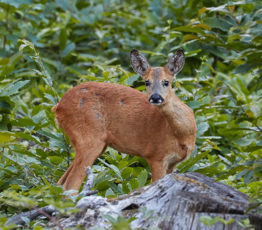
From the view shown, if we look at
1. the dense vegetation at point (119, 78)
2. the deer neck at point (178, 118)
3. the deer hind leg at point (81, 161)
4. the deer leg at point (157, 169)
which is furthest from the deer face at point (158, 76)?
the deer hind leg at point (81, 161)

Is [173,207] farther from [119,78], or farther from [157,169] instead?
[119,78]

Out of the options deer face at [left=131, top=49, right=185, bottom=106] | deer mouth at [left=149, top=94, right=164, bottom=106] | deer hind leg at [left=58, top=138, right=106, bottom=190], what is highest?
deer face at [left=131, top=49, right=185, bottom=106]

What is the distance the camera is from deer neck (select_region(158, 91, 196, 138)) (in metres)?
6.71

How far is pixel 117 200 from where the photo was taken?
4852 millimetres

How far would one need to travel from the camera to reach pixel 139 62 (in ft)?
23.6

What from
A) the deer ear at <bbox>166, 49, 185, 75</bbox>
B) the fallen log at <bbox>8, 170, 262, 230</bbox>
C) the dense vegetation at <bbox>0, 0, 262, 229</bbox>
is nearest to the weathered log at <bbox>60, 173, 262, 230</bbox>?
the fallen log at <bbox>8, 170, 262, 230</bbox>

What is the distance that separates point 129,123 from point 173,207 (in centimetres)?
255

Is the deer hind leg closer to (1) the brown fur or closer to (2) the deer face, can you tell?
(1) the brown fur

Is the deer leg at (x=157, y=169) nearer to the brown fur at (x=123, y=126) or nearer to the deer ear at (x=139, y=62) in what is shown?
the brown fur at (x=123, y=126)

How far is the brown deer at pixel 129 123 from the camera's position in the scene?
665 centimetres

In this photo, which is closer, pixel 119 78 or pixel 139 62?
pixel 139 62

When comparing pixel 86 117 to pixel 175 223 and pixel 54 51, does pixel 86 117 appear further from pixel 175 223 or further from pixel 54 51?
pixel 54 51

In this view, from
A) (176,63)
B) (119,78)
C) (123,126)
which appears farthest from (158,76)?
(119,78)

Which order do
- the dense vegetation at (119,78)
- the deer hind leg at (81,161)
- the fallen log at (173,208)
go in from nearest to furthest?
1. the fallen log at (173,208)
2. the dense vegetation at (119,78)
3. the deer hind leg at (81,161)
